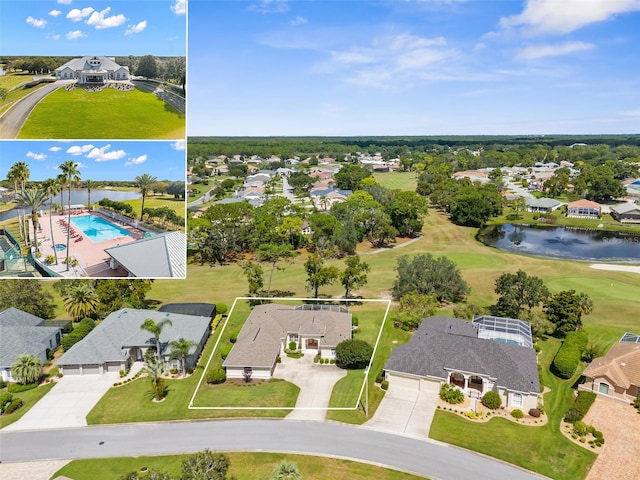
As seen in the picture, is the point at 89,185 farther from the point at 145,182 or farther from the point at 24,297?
the point at 24,297

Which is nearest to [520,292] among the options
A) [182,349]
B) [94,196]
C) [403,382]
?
[403,382]

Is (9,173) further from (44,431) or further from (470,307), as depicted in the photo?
(470,307)

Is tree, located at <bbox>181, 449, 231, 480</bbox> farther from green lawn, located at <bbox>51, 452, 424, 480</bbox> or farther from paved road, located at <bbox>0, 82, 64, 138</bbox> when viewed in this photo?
paved road, located at <bbox>0, 82, 64, 138</bbox>

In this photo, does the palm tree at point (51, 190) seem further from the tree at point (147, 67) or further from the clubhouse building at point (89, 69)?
the tree at point (147, 67)

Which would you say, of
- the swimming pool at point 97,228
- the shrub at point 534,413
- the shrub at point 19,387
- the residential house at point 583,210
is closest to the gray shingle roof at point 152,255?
the swimming pool at point 97,228

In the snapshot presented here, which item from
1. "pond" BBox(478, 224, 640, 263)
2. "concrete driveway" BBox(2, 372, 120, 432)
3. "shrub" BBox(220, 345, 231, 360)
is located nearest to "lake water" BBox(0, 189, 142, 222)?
"concrete driveway" BBox(2, 372, 120, 432)

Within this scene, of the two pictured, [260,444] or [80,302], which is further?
[80,302]
